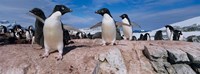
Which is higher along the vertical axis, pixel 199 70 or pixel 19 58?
pixel 19 58

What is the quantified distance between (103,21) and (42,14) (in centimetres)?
197

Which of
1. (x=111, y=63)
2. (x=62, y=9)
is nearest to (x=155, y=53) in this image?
(x=111, y=63)

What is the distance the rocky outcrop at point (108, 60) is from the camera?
8.35 m

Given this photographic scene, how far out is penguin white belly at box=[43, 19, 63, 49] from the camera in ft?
28.0

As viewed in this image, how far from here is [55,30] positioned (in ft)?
28.1

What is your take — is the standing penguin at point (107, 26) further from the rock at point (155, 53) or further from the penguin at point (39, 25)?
the penguin at point (39, 25)

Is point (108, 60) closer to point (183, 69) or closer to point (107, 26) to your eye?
point (107, 26)

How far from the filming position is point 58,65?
8367 millimetres

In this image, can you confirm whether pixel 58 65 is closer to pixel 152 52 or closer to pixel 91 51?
pixel 91 51

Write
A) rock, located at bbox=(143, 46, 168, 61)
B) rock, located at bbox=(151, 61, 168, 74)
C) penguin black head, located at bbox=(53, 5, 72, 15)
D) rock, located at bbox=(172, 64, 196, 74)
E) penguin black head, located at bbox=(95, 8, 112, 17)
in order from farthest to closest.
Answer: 1. penguin black head, located at bbox=(95, 8, 112, 17)
2. rock, located at bbox=(172, 64, 196, 74)
3. rock, located at bbox=(143, 46, 168, 61)
4. rock, located at bbox=(151, 61, 168, 74)
5. penguin black head, located at bbox=(53, 5, 72, 15)

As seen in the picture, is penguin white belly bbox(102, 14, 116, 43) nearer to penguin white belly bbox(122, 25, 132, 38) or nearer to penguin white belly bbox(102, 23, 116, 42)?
penguin white belly bbox(102, 23, 116, 42)

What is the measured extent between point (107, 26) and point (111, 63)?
1817 millimetres

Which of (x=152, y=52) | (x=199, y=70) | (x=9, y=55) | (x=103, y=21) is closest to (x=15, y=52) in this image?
(x=9, y=55)

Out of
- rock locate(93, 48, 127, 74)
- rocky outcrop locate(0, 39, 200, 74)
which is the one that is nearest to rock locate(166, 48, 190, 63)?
rocky outcrop locate(0, 39, 200, 74)
